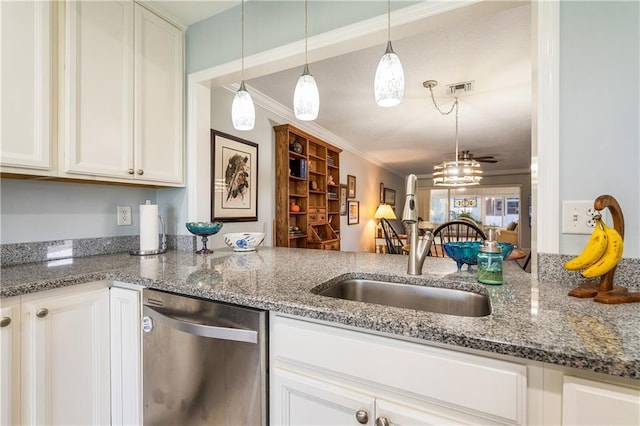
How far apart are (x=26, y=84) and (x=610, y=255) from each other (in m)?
2.18

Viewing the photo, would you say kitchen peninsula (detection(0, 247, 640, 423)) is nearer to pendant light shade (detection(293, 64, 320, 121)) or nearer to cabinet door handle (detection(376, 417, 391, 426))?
cabinet door handle (detection(376, 417, 391, 426))

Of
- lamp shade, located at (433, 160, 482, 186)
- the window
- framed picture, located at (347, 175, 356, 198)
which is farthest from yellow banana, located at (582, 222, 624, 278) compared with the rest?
the window

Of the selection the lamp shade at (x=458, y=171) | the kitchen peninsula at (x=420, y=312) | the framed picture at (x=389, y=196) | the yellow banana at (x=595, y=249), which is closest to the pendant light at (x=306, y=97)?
the kitchen peninsula at (x=420, y=312)

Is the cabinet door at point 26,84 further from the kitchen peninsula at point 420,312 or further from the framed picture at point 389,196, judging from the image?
the framed picture at point 389,196

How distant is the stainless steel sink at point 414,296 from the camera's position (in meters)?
1.09

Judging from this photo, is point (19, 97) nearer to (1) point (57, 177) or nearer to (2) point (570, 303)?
(1) point (57, 177)

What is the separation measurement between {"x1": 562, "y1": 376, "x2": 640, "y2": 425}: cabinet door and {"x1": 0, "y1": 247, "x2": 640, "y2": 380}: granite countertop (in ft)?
0.19

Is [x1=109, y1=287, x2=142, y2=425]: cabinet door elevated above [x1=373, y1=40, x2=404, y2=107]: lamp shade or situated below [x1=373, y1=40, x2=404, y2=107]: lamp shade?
below

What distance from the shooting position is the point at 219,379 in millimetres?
1033

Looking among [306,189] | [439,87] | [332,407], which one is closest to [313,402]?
[332,407]

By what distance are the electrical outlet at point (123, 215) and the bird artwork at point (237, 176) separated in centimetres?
83

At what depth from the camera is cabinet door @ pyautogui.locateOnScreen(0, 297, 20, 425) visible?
101cm

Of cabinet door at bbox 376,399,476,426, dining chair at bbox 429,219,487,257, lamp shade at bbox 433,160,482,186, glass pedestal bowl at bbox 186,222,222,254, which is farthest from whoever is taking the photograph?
lamp shade at bbox 433,160,482,186

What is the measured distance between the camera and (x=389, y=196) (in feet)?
26.1
